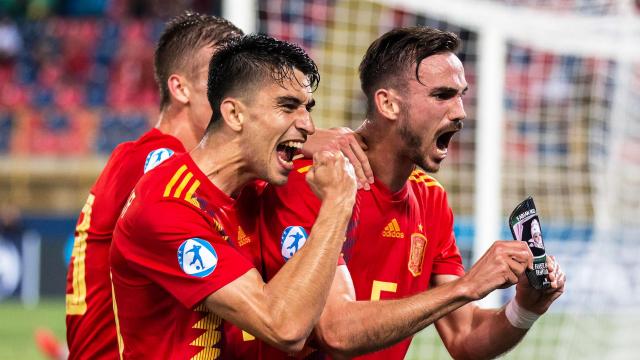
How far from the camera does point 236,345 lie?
4.15m

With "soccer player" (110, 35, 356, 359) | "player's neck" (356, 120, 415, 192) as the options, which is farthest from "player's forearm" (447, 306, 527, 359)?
"soccer player" (110, 35, 356, 359)

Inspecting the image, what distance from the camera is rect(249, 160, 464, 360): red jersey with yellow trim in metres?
4.29

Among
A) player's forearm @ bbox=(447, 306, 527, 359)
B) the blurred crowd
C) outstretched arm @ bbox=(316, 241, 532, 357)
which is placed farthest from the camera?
the blurred crowd

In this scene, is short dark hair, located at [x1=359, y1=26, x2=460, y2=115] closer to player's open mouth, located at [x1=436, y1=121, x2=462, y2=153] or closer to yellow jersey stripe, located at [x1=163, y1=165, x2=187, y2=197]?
player's open mouth, located at [x1=436, y1=121, x2=462, y2=153]

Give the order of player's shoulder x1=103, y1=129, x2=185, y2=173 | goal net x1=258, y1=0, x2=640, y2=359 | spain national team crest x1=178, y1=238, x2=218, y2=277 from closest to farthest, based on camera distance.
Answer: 1. spain national team crest x1=178, y1=238, x2=218, y2=277
2. player's shoulder x1=103, y1=129, x2=185, y2=173
3. goal net x1=258, y1=0, x2=640, y2=359

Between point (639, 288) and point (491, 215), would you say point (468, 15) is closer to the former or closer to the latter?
point (491, 215)

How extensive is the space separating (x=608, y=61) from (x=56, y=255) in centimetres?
1200

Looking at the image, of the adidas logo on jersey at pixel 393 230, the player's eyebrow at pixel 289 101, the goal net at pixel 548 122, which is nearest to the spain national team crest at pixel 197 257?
the player's eyebrow at pixel 289 101

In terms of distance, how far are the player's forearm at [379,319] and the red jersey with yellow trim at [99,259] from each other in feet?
3.51

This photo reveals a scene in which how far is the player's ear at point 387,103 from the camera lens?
4582 millimetres

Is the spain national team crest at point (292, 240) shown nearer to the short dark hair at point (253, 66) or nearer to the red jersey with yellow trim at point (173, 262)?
the red jersey with yellow trim at point (173, 262)

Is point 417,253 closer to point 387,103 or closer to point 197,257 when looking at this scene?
point 387,103

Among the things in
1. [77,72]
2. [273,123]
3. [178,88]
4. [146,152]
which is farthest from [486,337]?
[77,72]

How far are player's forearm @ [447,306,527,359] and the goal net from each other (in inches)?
112
